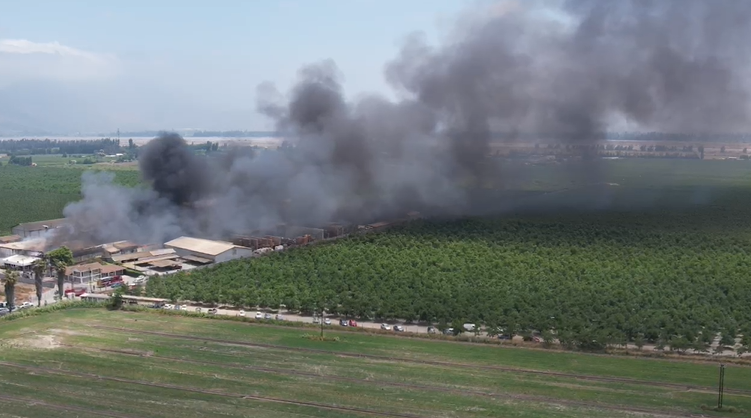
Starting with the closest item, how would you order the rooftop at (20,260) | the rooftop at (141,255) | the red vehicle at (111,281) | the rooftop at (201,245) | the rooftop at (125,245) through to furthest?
the red vehicle at (111,281), the rooftop at (20,260), the rooftop at (141,255), the rooftop at (201,245), the rooftop at (125,245)

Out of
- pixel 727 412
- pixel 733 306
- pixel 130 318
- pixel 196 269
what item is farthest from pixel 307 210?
pixel 727 412

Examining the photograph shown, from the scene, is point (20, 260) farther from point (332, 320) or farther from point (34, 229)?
point (332, 320)

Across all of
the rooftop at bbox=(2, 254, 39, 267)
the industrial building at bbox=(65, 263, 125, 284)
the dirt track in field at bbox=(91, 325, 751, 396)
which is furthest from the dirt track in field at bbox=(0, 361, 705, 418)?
the rooftop at bbox=(2, 254, 39, 267)

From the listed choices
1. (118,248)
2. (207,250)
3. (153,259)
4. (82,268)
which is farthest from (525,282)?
(118,248)

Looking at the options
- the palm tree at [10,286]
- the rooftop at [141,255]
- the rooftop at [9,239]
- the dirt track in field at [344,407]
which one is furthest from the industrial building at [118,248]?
the dirt track in field at [344,407]

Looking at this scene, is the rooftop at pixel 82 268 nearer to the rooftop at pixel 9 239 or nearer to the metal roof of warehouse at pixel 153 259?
the metal roof of warehouse at pixel 153 259

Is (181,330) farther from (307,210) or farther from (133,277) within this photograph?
(307,210)

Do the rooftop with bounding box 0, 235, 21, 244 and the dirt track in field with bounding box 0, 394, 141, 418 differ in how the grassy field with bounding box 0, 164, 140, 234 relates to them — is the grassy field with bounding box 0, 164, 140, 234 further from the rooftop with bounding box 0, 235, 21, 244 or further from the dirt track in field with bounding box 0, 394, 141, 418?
the dirt track in field with bounding box 0, 394, 141, 418
